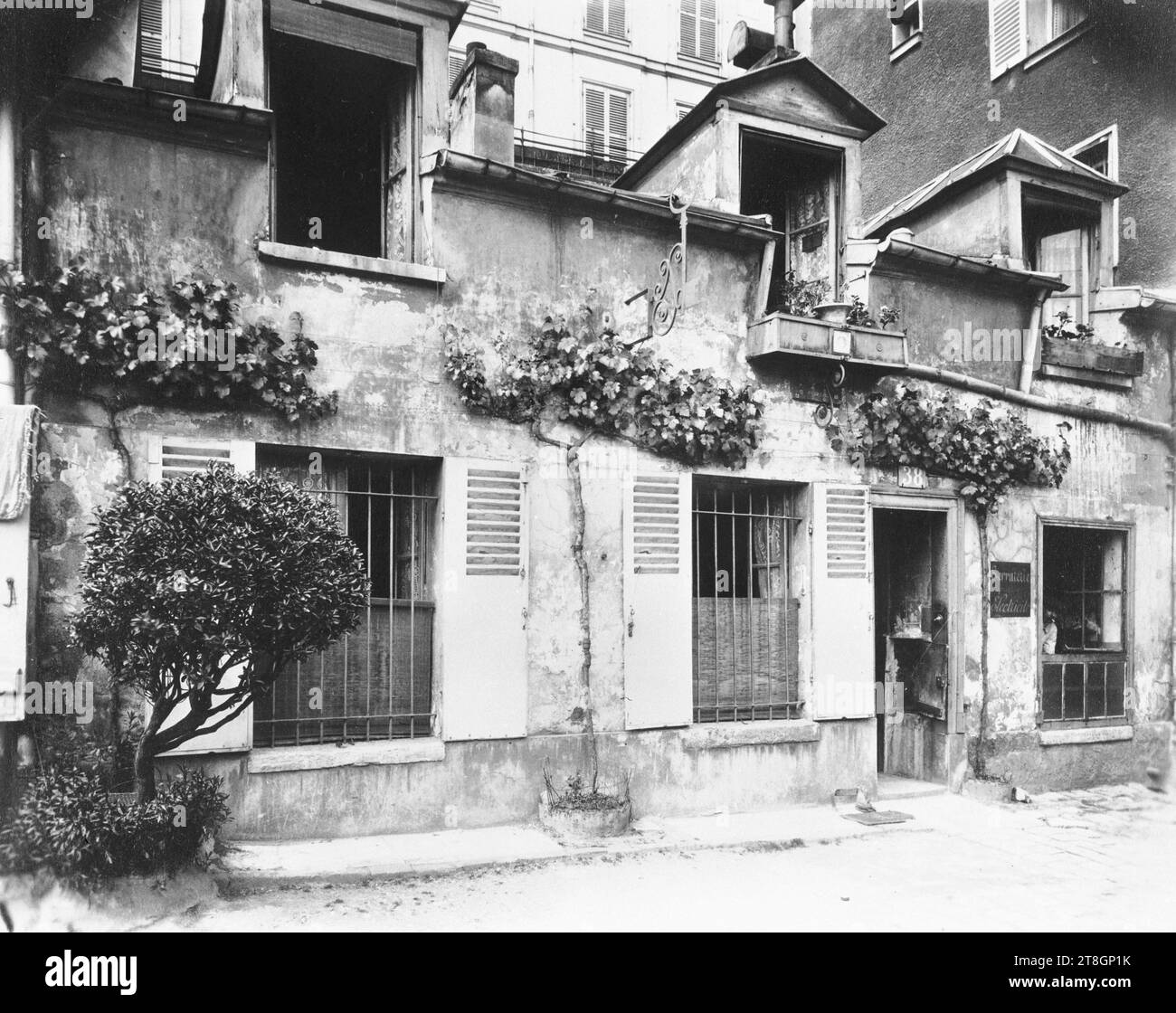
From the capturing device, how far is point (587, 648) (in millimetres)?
8078

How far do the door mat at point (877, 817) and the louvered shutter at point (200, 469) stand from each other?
5336 mm

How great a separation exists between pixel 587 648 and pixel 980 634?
468 cm

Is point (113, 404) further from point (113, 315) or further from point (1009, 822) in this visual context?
point (1009, 822)

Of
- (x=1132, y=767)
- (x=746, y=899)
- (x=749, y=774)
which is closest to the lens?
(x=746, y=899)

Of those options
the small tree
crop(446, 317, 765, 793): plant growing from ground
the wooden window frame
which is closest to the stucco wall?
the wooden window frame

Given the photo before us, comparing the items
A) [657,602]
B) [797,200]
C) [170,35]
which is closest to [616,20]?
[170,35]

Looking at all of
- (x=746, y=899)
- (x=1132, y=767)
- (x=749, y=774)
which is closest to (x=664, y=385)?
(x=749, y=774)

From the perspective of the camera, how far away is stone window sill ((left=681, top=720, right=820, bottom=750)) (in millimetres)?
8523

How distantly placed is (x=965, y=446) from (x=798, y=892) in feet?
17.5

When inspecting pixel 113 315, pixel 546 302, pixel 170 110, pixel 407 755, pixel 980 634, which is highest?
pixel 170 110

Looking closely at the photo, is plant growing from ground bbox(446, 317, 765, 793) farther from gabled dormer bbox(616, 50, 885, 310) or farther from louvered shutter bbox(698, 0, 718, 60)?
louvered shutter bbox(698, 0, 718, 60)

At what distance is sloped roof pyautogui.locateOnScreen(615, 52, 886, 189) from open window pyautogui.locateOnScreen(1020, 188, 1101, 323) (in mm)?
2689

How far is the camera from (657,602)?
844cm

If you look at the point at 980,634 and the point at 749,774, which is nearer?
the point at 749,774
